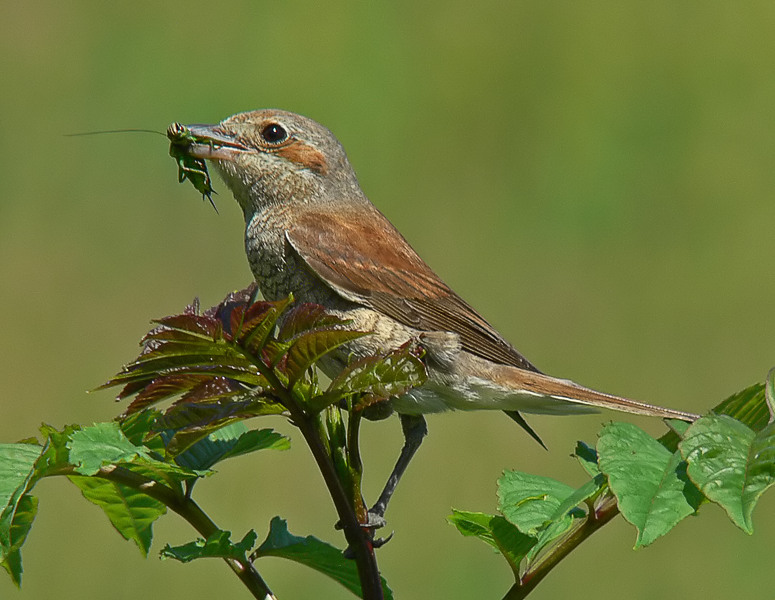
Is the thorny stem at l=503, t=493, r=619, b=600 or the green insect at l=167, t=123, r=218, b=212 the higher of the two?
the green insect at l=167, t=123, r=218, b=212

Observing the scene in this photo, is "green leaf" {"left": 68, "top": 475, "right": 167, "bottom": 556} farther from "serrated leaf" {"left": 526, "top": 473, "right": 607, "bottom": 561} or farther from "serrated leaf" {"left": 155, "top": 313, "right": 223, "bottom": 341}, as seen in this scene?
"serrated leaf" {"left": 526, "top": 473, "right": 607, "bottom": 561}

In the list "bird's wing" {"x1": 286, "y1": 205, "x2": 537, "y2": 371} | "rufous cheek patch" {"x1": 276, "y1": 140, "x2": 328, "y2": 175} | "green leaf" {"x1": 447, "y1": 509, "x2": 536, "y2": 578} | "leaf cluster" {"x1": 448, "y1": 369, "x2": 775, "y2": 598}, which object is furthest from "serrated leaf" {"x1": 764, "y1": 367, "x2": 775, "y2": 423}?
"rufous cheek patch" {"x1": 276, "y1": 140, "x2": 328, "y2": 175}

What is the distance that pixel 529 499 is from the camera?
1.98m

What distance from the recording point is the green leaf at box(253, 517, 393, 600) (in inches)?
87.7

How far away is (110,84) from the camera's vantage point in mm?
8570

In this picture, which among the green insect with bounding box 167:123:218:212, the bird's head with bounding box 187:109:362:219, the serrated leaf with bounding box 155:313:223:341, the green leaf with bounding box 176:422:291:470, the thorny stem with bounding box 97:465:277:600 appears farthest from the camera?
the bird's head with bounding box 187:109:362:219

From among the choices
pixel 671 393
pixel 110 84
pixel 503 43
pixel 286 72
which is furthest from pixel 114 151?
pixel 671 393

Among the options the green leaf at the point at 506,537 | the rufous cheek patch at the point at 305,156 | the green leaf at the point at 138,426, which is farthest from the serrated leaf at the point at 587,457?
A: the rufous cheek patch at the point at 305,156

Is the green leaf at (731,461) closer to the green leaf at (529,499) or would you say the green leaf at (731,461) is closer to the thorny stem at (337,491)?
the green leaf at (529,499)

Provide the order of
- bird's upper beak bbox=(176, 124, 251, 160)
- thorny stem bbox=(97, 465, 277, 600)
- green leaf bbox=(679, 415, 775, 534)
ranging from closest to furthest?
green leaf bbox=(679, 415, 775, 534)
thorny stem bbox=(97, 465, 277, 600)
bird's upper beak bbox=(176, 124, 251, 160)

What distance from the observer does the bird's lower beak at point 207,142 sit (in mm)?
3453

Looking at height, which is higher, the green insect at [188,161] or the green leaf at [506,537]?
the green insect at [188,161]

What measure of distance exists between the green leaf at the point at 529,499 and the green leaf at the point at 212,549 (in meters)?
0.46

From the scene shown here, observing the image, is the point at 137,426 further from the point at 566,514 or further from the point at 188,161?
the point at 188,161
